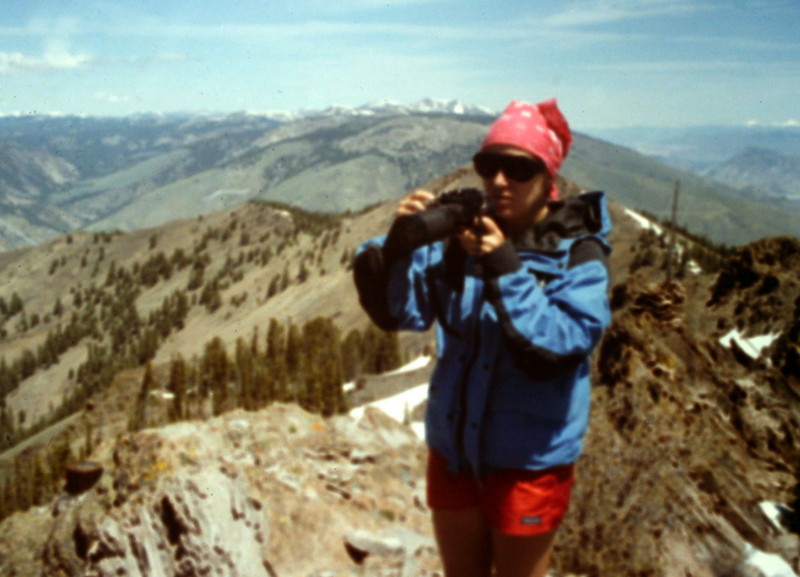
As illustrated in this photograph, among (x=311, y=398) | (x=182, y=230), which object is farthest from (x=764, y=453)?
(x=182, y=230)

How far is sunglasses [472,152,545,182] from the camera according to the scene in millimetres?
2697

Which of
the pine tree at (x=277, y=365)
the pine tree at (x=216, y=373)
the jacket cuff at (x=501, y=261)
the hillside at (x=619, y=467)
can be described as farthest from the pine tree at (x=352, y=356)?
the jacket cuff at (x=501, y=261)

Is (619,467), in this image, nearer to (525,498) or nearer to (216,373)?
(525,498)

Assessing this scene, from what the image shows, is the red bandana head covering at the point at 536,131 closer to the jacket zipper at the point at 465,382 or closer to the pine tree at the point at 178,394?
the jacket zipper at the point at 465,382

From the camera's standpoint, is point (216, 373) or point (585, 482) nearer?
point (585, 482)

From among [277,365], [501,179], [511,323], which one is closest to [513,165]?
[501,179]

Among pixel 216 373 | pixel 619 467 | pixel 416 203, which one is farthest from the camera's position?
pixel 216 373

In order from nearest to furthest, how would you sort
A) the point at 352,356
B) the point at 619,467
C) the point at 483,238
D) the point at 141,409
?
1. the point at 483,238
2. the point at 619,467
3. the point at 141,409
4. the point at 352,356

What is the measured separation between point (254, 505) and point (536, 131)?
479 centimetres

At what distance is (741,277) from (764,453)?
4.37 meters

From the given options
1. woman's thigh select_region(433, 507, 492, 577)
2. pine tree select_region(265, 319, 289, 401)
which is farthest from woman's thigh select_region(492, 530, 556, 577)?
pine tree select_region(265, 319, 289, 401)

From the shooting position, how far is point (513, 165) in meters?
2.71

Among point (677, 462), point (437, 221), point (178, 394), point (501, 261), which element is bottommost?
point (178, 394)

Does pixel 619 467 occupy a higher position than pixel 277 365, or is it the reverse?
pixel 619 467
